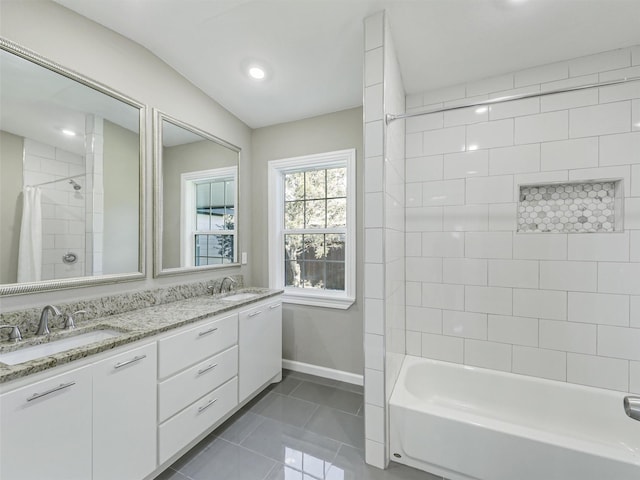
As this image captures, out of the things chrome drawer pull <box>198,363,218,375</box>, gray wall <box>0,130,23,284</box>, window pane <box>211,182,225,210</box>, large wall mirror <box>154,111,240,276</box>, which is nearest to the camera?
gray wall <box>0,130,23,284</box>

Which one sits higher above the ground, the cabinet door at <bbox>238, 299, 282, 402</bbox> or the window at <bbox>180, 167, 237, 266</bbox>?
the window at <bbox>180, 167, 237, 266</bbox>

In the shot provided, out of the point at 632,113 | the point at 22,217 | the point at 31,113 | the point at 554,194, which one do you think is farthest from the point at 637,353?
the point at 31,113

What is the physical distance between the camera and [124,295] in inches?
66.8

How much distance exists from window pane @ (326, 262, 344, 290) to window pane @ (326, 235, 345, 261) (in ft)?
0.19

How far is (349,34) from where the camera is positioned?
1638 mm

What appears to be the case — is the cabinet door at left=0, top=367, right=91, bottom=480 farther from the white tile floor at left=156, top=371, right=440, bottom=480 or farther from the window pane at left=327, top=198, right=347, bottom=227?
the window pane at left=327, top=198, right=347, bottom=227

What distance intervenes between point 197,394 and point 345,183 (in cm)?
195

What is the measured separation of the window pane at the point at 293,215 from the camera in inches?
106

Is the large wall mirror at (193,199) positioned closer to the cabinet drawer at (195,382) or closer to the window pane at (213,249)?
the window pane at (213,249)

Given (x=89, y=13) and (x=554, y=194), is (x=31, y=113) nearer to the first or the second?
(x=89, y=13)

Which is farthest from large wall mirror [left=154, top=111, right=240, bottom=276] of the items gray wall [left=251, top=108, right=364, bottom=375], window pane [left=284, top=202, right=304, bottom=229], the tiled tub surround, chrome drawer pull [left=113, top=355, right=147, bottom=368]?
the tiled tub surround

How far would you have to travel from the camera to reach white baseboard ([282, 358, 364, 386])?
7.83 feet

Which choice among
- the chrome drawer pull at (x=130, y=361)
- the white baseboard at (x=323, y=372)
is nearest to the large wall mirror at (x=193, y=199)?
the chrome drawer pull at (x=130, y=361)

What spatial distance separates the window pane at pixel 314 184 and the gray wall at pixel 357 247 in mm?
220
